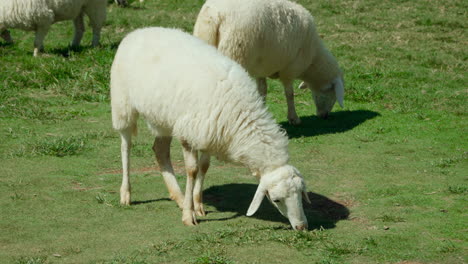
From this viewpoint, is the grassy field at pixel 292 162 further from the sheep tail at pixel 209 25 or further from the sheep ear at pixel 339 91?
the sheep tail at pixel 209 25

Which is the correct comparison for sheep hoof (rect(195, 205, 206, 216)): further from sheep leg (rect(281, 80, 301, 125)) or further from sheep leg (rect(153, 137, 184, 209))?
sheep leg (rect(281, 80, 301, 125))

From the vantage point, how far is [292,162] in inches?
300

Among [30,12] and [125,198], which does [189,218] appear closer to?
[125,198]

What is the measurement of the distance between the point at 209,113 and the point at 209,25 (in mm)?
2759

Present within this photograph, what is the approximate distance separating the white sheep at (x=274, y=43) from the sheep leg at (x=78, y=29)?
5.15 metres

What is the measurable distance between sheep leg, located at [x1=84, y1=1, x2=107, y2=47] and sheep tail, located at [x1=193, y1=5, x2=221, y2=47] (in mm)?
5508

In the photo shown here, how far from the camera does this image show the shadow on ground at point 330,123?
8992mm

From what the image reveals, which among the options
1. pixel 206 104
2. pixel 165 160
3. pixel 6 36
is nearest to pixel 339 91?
pixel 165 160

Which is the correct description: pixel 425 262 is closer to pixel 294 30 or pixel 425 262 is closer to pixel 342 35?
pixel 294 30

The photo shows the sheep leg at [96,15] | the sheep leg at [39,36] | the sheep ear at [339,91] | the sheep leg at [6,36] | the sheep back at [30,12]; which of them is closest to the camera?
the sheep ear at [339,91]

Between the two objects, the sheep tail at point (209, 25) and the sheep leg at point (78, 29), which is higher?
the sheep tail at point (209, 25)

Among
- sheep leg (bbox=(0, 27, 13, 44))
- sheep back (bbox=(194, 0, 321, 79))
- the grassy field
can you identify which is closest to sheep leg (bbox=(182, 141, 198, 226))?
the grassy field

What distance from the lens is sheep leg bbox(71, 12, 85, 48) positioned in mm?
12852

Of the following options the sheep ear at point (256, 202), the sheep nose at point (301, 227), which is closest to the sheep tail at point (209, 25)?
the sheep ear at point (256, 202)
